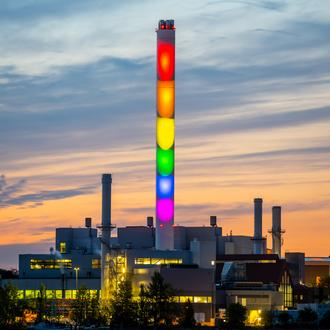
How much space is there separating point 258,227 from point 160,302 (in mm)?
47161

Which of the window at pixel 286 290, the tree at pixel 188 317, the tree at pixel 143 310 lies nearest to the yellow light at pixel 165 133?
the window at pixel 286 290

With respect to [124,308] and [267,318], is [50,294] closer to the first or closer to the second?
[124,308]

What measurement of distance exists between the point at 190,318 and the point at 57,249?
5896 cm

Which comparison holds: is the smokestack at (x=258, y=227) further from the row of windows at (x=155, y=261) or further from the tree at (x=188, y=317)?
the tree at (x=188, y=317)

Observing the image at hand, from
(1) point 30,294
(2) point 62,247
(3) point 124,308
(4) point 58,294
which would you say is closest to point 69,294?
(4) point 58,294

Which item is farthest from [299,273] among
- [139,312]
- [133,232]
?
[139,312]

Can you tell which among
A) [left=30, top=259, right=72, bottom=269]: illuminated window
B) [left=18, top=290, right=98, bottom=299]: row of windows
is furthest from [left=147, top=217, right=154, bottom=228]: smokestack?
[left=18, top=290, right=98, bottom=299]: row of windows

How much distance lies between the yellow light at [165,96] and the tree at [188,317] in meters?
28.6

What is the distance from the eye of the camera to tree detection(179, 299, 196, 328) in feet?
419

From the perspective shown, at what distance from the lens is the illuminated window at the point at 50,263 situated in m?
177

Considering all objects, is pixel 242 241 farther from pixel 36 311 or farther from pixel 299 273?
pixel 36 311

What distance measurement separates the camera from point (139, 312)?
133375mm

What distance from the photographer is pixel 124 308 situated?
134000 millimetres

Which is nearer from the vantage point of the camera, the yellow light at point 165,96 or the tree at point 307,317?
the tree at point 307,317
